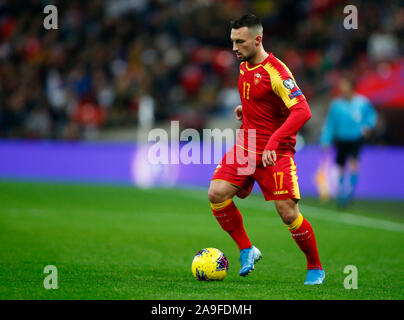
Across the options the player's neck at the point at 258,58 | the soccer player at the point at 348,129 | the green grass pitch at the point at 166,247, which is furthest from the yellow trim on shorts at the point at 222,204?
the soccer player at the point at 348,129

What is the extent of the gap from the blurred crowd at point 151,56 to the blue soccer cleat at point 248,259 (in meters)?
13.6

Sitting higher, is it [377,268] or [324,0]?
[324,0]

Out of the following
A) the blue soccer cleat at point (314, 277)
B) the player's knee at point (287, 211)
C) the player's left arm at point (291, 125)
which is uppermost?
the player's left arm at point (291, 125)

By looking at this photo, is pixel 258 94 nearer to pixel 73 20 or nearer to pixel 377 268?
pixel 377 268

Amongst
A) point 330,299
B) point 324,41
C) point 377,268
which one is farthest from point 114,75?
point 330,299

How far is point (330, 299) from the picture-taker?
216 inches

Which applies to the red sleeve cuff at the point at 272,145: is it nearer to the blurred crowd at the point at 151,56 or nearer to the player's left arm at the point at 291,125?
the player's left arm at the point at 291,125

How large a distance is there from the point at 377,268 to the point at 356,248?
167cm

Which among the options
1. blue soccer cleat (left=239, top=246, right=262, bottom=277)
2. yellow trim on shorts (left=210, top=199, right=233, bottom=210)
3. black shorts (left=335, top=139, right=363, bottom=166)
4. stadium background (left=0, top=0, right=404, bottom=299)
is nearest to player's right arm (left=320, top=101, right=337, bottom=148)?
black shorts (left=335, top=139, right=363, bottom=166)

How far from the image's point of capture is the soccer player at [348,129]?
570 inches

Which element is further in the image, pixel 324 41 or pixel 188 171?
pixel 324 41

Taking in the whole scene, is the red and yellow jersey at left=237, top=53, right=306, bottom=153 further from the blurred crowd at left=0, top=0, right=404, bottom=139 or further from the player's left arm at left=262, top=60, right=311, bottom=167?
the blurred crowd at left=0, top=0, right=404, bottom=139

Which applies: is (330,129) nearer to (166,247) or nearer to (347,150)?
(347,150)

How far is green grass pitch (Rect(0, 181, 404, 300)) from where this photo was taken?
588 cm
